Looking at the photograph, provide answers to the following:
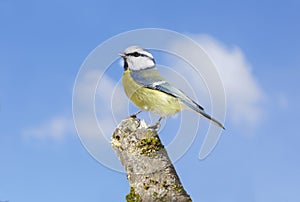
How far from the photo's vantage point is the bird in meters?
5.67

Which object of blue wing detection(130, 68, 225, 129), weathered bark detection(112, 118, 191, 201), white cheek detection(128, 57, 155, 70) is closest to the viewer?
weathered bark detection(112, 118, 191, 201)

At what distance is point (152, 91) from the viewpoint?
5688 millimetres

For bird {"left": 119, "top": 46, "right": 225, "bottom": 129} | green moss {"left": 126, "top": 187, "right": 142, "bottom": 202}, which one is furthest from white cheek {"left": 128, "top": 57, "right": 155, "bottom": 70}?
green moss {"left": 126, "top": 187, "right": 142, "bottom": 202}

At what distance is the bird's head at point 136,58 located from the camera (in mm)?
5674

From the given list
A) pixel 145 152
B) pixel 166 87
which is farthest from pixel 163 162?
pixel 166 87

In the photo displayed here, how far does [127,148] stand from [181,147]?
2.23ft

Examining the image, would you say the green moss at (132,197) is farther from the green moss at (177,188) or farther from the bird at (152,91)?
the bird at (152,91)

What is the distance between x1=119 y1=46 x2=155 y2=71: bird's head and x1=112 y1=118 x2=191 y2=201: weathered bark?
32.0 inches

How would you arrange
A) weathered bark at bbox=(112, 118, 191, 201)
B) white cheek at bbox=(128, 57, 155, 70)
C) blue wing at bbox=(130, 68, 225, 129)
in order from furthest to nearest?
white cheek at bbox=(128, 57, 155, 70)
blue wing at bbox=(130, 68, 225, 129)
weathered bark at bbox=(112, 118, 191, 201)

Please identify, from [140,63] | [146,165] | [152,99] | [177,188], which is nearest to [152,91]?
[152,99]

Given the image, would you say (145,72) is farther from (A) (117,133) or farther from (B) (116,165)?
(B) (116,165)

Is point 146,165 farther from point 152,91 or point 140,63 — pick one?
point 140,63

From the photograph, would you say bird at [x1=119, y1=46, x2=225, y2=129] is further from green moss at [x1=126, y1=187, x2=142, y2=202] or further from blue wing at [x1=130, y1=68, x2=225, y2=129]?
green moss at [x1=126, y1=187, x2=142, y2=202]

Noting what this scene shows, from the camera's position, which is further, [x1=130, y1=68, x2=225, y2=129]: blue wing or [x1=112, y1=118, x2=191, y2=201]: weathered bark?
[x1=130, y1=68, x2=225, y2=129]: blue wing
